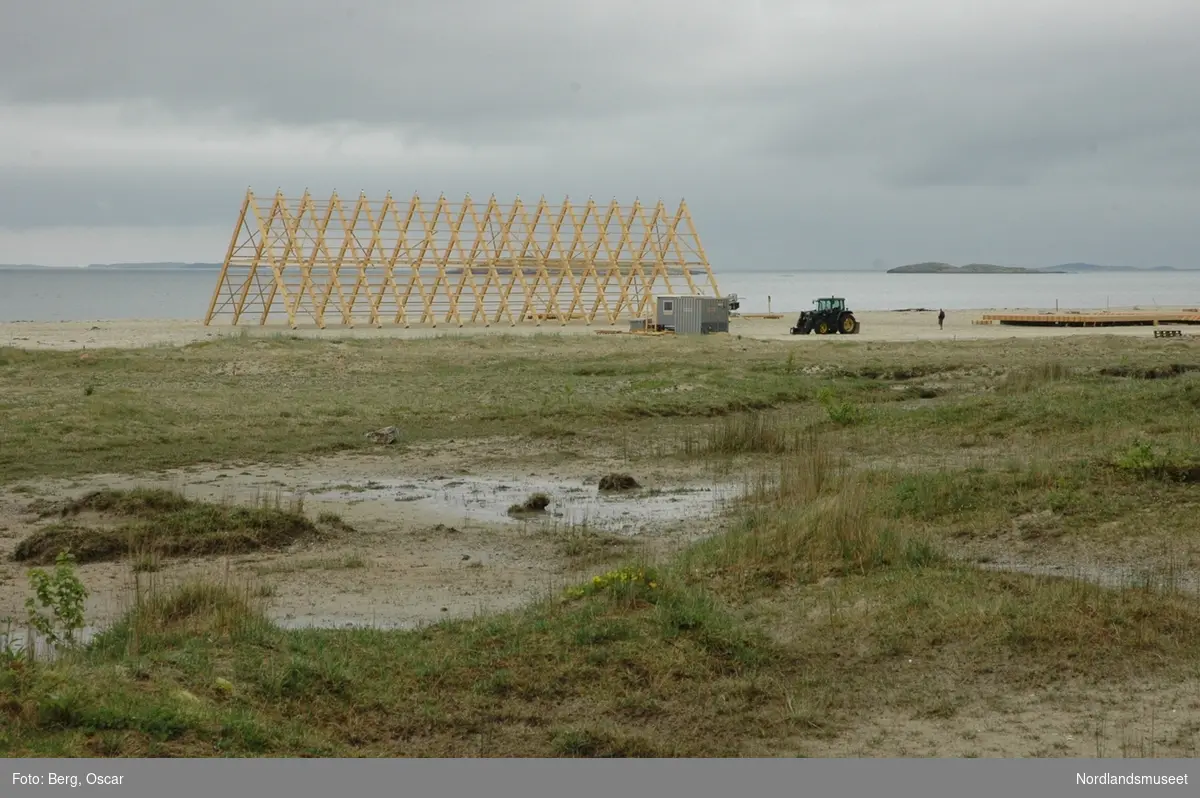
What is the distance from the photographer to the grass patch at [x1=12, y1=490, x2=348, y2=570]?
12.3m

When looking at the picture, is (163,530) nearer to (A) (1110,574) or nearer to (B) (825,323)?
(A) (1110,574)

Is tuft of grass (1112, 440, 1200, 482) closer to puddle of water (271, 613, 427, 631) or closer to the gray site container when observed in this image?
puddle of water (271, 613, 427, 631)

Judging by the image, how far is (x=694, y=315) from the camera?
46469 mm

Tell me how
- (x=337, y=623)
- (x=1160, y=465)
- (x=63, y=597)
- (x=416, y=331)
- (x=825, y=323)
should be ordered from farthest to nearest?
(x=416, y=331)
(x=825, y=323)
(x=1160, y=465)
(x=337, y=623)
(x=63, y=597)

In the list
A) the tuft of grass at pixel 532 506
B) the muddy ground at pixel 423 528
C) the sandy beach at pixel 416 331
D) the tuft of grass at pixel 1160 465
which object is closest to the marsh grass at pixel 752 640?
the tuft of grass at pixel 1160 465

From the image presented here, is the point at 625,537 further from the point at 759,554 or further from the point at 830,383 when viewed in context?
the point at 830,383

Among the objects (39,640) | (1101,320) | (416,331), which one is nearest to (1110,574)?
(39,640)

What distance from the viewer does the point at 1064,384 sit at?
23.9 metres

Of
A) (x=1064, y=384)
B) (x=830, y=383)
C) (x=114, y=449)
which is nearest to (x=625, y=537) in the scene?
(x=114, y=449)

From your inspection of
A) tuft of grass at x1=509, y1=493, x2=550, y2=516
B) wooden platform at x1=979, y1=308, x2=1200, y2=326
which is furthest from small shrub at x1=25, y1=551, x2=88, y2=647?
wooden platform at x1=979, y1=308, x2=1200, y2=326

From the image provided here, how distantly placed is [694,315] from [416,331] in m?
9.72

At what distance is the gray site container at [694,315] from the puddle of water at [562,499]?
29632 mm

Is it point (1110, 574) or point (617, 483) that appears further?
point (617, 483)

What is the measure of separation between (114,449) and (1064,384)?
15304 mm
